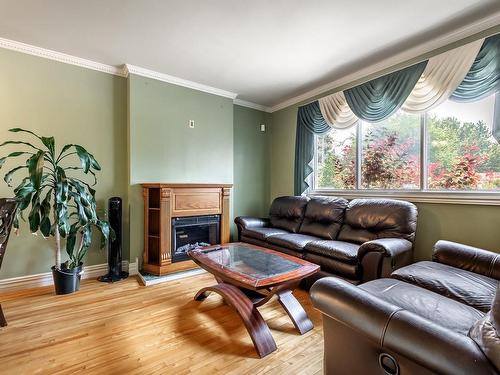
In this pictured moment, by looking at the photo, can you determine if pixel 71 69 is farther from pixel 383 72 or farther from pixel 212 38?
pixel 383 72

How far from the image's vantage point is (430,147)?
2.74 metres

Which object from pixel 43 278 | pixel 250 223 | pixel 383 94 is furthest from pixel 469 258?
pixel 43 278

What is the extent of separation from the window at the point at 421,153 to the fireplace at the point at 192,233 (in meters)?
1.92

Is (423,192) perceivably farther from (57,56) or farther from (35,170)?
(57,56)

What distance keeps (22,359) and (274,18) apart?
3.29 meters

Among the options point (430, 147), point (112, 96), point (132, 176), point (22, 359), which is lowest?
point (22, 359)

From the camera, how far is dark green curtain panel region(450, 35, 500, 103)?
85.1 inches

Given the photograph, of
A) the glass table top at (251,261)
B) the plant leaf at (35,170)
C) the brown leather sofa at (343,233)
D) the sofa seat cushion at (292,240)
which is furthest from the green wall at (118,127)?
the glass table top at (251,261)

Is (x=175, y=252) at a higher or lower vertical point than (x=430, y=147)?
lower

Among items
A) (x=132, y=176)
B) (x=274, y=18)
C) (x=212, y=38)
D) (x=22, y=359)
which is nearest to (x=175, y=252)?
(x=132, y=176)

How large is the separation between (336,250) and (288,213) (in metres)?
1.36

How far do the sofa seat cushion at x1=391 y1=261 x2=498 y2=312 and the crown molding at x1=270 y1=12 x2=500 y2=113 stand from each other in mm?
2239

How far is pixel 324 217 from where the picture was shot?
3291mm

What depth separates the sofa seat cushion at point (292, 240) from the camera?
112 inches
